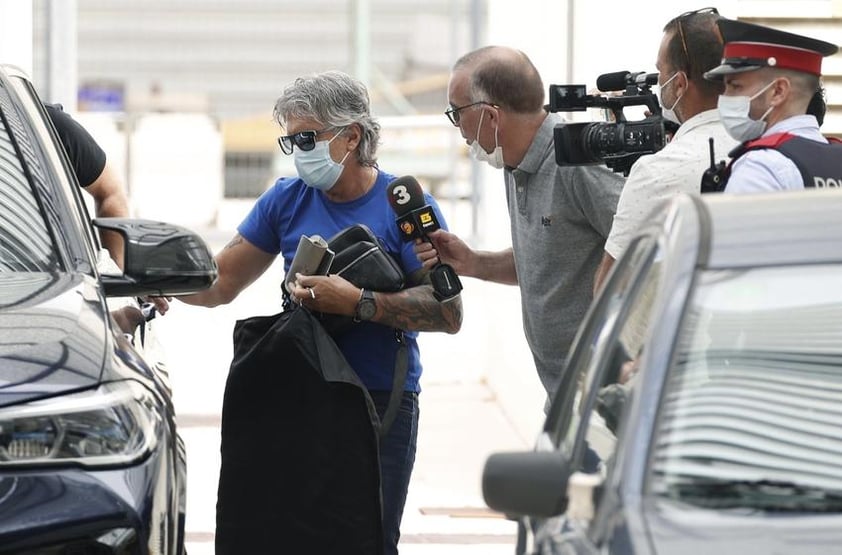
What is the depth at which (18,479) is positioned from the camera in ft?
11.8

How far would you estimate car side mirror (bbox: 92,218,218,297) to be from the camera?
14.4ft

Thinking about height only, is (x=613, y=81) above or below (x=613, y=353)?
above

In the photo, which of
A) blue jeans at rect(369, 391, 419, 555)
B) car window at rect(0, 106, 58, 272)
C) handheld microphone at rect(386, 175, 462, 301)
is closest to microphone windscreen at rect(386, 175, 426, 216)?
handheld microphone at rect(386, 175, 462, 301)

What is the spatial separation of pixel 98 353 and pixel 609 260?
4.75 feet

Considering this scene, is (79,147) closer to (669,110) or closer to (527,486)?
(669,110)

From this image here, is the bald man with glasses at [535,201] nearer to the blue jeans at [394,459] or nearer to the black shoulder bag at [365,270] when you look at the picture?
the black shoulder bag at [365,270]

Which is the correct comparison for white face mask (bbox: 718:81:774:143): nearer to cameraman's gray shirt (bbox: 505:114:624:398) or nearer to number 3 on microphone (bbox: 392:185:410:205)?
cameraman's gray shirt (bbox: 505:114:624:398)

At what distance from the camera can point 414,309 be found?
5.16 metres

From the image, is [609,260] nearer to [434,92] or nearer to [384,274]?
[384,274]

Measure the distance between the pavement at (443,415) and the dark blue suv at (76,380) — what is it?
126 cm

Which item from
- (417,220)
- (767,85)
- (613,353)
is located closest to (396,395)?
(417,220)

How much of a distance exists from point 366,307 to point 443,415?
5974mm

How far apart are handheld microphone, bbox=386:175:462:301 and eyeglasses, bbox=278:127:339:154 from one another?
259 mm

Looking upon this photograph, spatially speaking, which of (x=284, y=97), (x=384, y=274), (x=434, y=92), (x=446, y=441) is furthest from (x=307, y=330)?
(x=434, y=92)
